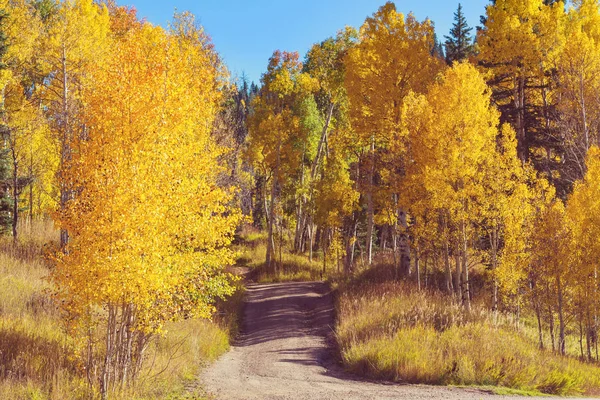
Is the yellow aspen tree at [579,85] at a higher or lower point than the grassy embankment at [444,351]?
higher

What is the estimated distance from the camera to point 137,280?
6.75 metres

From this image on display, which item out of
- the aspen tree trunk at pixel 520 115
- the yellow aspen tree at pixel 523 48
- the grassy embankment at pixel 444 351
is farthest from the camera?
the aspen tree trunk at pixel 520 115

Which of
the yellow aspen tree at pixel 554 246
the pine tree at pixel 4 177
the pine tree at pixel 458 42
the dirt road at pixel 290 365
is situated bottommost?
the dirt road at pixel 290 365

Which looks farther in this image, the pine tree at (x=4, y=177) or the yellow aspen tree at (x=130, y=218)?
the pine tree at (x=4, y=177)

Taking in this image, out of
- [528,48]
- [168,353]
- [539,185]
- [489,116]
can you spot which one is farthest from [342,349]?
[528,48]

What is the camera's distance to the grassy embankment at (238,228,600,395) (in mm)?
10164

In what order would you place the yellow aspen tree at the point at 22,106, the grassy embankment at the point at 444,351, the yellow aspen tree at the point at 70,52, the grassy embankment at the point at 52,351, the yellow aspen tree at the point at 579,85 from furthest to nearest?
the yellow aspen tree at the point at 579,85 → the yellow aspen tree at the point at 22,106 → the yellow aspen tree at the point at 70,52 → the grassy embankment at the point at 444,351 → the grassy embankment at the point at 52,351

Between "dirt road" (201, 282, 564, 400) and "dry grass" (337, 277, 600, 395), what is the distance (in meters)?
0.62

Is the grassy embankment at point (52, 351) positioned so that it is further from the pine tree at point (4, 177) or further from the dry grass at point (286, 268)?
the dry grass at point (286, 268)

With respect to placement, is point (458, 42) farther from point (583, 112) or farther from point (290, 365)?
point (290, 365)

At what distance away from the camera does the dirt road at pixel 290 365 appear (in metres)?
8.89

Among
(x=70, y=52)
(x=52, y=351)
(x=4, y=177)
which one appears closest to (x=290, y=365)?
(x=52, y=351)

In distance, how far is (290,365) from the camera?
11445 millimetres

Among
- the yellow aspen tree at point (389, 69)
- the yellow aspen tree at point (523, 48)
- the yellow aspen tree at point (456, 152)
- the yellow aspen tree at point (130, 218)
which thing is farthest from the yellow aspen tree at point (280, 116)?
the yellow aspen tree at point (130, 218)
